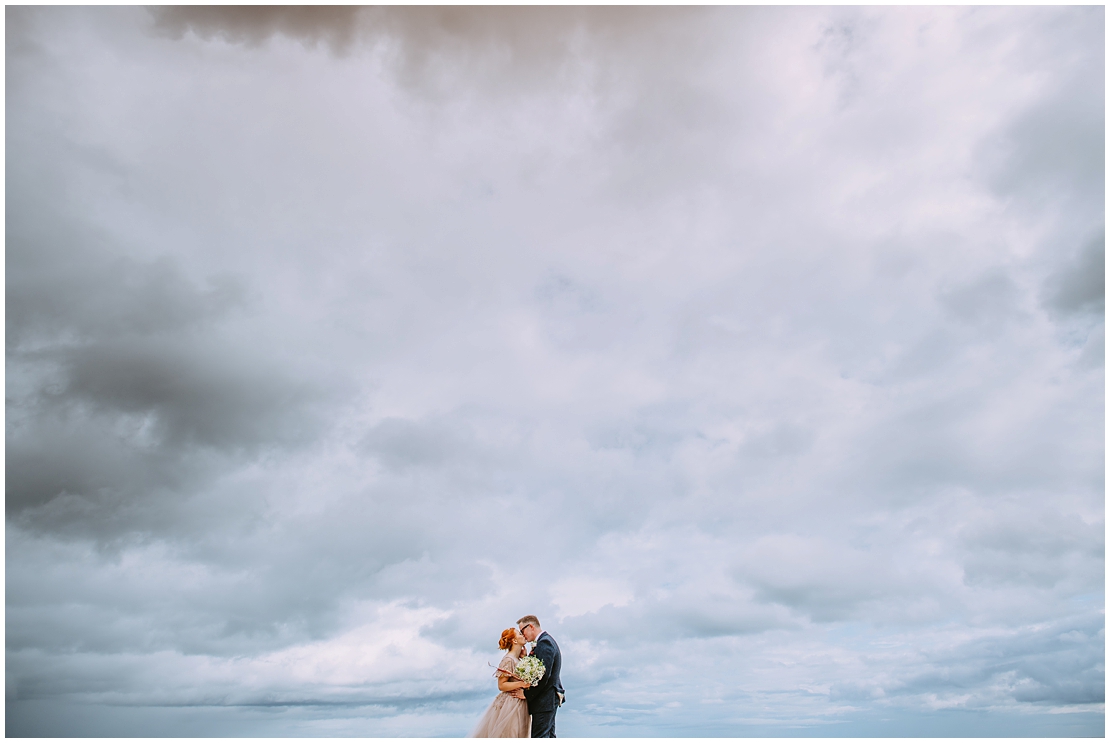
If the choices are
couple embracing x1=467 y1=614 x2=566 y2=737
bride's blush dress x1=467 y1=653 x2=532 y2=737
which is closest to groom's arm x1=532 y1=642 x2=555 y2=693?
couple embracing x1=467 y1=614 x2=566 y2=737

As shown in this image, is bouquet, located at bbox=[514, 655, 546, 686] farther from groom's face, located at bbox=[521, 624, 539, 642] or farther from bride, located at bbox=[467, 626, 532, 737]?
groom's face, located at bbox=[521, 624, 539, 642]

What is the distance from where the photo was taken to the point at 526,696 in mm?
17891

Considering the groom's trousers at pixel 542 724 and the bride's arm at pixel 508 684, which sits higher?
the bride's arm at pixel 508 684

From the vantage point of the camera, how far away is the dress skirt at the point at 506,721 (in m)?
17.7

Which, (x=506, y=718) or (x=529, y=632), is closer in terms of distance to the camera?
(x=506, y=718)

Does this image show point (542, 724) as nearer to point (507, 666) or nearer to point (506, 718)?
point (506, 718)

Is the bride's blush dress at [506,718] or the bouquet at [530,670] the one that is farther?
the bride's blush dress at [506,718]

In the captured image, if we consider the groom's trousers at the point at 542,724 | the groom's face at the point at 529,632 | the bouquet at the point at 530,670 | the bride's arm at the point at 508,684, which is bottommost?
the groom's trousers at the point at 542,724

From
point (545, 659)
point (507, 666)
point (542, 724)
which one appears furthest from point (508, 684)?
point (542, 724)

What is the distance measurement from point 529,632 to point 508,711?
200cm

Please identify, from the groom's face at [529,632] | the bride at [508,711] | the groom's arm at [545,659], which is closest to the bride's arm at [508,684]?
the bride at [508,711]

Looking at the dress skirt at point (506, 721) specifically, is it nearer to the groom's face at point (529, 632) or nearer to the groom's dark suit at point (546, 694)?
the groom's dark suit at point (546, 694)

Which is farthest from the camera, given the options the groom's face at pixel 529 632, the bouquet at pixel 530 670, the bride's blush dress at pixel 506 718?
the groom's face at pixel 529 632

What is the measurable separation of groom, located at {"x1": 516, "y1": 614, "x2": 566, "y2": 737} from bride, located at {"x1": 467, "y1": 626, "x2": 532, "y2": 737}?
270 mm
